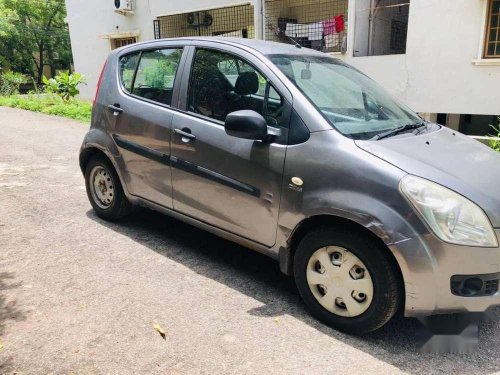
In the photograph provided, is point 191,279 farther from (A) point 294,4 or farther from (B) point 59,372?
(A) point 294,4

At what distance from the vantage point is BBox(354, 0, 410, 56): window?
9633 millimetres

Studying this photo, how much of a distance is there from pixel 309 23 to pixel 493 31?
455cm

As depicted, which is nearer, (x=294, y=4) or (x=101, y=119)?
(x=101, y=119)

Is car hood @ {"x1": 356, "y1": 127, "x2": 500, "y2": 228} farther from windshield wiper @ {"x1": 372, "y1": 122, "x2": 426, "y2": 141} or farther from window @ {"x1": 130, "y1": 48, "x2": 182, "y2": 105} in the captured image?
window @ {"x1": 130, "y1": 48, "x2": 182, "y2": 105}

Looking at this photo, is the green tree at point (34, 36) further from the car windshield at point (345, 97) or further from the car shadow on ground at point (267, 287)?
the car windshield at point (345, 97)

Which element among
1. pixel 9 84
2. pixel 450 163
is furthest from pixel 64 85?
pixel 450 163

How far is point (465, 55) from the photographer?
8070mm

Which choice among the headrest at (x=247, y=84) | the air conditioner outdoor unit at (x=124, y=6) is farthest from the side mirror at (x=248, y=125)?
the air conditioner outdoor unit at (x=124, y=6)

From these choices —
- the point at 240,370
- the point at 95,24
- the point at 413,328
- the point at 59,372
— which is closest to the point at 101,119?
Answer: the point at 59,372

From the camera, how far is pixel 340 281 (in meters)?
2.69

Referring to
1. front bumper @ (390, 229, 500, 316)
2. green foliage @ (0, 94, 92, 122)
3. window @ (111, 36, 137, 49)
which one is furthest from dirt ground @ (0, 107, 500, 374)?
window @ (111, 36, 137, 49)

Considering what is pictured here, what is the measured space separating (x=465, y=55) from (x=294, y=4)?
5.60m

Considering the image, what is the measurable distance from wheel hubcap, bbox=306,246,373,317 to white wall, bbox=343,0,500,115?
22.2ft

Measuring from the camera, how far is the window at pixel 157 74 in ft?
12.1
